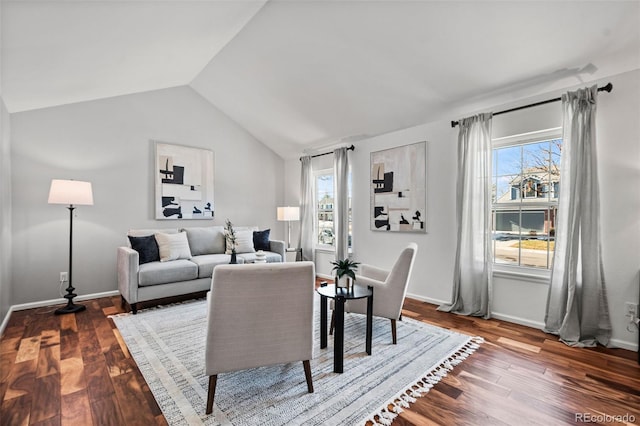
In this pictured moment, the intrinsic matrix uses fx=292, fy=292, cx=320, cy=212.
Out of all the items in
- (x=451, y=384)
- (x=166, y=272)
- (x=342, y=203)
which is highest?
(x=342, y=203)

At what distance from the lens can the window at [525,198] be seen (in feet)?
9.94

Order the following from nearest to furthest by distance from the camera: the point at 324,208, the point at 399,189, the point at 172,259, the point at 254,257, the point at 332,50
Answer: the point at 332,50 < the point at 172,259 < the point at 399,189 < the point at 254,257 < the point at 324,208

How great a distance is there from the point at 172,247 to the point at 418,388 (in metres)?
3.33

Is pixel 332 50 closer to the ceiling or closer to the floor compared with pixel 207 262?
closer to the ceiling

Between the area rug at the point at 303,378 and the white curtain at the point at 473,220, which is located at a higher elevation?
the white curtain at the point at 473,220

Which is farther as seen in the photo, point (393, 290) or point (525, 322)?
point (525, 322)

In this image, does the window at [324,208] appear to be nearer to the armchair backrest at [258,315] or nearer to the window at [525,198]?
the window at [525,198]

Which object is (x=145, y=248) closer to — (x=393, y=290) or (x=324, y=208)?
(x=324, y=208)

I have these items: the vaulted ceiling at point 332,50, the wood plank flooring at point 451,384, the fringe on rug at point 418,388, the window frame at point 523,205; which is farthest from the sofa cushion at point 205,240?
the window frame at point 523,205

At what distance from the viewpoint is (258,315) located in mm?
1684

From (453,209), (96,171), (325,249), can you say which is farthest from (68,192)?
(453,209)

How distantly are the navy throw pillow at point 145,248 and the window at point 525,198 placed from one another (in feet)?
13.8

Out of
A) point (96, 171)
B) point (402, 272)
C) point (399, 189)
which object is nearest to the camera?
point (402, 272)

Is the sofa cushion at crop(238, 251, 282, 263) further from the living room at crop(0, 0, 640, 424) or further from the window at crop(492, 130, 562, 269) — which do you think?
the window at crop(492, 130, 562, 269)
